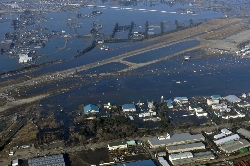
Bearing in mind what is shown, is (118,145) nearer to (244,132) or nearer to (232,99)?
(244,132)

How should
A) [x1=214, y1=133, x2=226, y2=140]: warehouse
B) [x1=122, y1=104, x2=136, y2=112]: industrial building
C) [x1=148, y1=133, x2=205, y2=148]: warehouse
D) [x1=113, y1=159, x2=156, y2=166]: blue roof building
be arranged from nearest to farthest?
[x1=113, y1=159, x2=156, y2=166]: blue roof building → [x1=148, y1=133, x2=205, y2=148]: warehouse → [x1=214, y1=133, x2=226, y2=140]: warehouse → [x1=122, y1=104, x2=136, y2=112]: industrial building

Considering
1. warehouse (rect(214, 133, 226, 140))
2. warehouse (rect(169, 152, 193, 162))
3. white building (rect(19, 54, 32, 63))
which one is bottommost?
warehouse (rect(169, 152, 193, 162))

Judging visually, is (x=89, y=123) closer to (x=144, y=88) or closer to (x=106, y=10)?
(x=144, y=88)

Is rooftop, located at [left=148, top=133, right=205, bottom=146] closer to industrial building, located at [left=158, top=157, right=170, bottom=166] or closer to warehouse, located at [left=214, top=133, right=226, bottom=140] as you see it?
warehouse, located at [left=214, top=133, right=226, bottom=140]

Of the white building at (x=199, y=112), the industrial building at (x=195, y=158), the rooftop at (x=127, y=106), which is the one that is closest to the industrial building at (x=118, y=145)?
the industrial building at (x=195, y=158)

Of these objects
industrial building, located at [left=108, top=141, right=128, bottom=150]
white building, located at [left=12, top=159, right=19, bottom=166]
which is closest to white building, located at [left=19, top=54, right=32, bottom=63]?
white building, located at [left=12, top=159, right=19, bottom=166]

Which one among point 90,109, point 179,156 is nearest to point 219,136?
point 179,156

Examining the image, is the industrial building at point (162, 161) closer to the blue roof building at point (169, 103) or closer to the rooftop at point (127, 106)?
the rooftop at point (127, 106)
